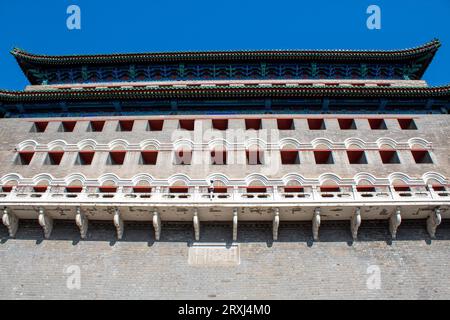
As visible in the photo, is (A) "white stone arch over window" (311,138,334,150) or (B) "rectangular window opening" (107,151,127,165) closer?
(A) "white stone arch over window" (311,138,334,150)

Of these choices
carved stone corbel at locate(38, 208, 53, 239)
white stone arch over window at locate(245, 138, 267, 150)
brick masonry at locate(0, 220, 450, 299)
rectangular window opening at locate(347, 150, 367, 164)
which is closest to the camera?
brick masonry at locate(0, 220, 450, 299)

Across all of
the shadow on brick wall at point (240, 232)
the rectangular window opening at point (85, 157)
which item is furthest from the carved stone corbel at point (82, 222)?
the rectangular window opening at point (85, 157)

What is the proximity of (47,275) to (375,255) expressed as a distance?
56.1 ft

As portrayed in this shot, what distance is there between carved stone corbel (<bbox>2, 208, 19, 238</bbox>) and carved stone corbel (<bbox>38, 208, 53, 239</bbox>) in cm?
167

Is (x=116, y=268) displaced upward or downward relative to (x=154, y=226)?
downward

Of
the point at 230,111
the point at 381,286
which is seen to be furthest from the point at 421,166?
the point at 230,111

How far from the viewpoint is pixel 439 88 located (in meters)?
26.9

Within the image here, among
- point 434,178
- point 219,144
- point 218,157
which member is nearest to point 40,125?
point 219,144

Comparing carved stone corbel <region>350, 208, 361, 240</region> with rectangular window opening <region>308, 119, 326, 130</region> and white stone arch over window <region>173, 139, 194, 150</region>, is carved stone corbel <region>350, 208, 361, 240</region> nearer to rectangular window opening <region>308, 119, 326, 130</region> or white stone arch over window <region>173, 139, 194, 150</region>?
rectangular window opening <region>308, 119, 326, 130</region>

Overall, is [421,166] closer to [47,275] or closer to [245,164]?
[245,164]

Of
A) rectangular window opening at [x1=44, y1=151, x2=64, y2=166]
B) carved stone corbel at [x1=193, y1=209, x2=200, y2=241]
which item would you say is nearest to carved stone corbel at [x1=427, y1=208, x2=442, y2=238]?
carved stone corbel at [x1=193, y1=209, x2=200, y2=241]

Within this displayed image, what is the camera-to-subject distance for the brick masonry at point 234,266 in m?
18.2

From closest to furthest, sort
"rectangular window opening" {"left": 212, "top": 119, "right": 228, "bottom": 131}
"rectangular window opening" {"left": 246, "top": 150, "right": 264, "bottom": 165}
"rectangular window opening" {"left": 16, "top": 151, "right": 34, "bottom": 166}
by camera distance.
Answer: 1. "rectangular window opening" {"left": 246, "top": 150, "right": 264, "bottom": 165}
2. "rectangular window opening" {"left": 16, "top": 151, "right": 34, "bottom": 166}
3. "rectangular window opening" {"left": 212, "top": 119, "right": 228, "bottom": 131}

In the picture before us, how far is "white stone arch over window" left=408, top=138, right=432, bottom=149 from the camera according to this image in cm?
2447
